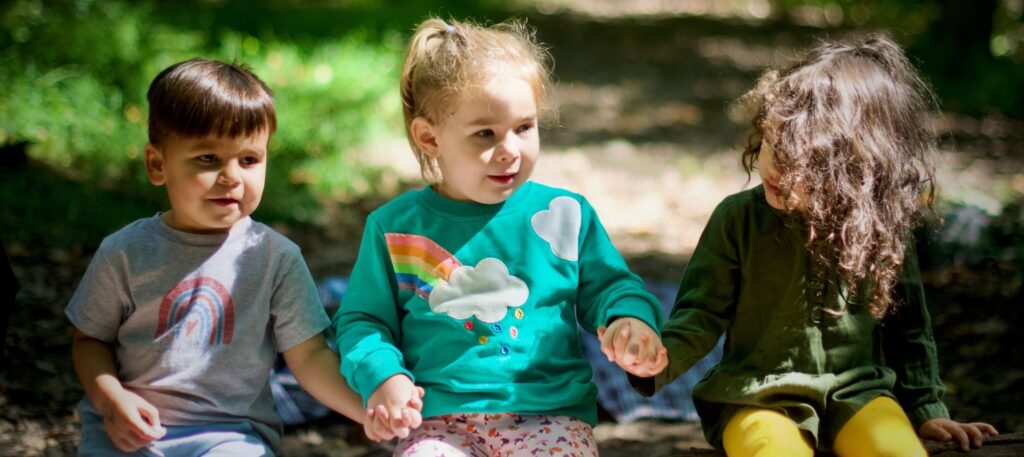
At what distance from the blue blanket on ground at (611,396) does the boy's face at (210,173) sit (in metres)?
1.20

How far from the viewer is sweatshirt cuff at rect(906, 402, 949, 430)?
280cm

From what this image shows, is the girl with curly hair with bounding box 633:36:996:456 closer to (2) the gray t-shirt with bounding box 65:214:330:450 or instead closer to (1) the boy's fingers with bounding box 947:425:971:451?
(1) the boy's fingers with bounding box 947:425:971:451

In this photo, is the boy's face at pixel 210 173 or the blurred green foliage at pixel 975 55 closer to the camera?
the boy's face at pixel 210 173

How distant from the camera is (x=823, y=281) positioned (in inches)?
106

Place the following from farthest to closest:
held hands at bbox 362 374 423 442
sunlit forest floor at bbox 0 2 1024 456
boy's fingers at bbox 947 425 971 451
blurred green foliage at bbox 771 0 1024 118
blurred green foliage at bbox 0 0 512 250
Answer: blurred green foliage at bbox 771 0 1024 118 < blurred green foliage at bbox 0 0 512 250 < sunlit forest floor at bbox 0 2 1024 456 < boy's fingers at bbox 947 425 971 451 < held hands at bbox 362 374 423 442

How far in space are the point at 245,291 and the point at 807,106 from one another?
1.43 metres

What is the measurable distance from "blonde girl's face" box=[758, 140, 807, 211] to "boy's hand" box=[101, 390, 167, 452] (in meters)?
1.54

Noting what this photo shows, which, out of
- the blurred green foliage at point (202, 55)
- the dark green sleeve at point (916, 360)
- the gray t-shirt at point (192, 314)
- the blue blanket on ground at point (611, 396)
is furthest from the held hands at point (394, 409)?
the blurred green foliage at point (202, 55)

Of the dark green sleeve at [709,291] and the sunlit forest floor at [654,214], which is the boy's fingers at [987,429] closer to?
the sunlit forest floor at [654,214]

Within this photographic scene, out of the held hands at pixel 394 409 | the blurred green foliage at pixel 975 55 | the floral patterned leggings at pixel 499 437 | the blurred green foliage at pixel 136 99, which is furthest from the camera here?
the blurred green foliage at pixel 975 55

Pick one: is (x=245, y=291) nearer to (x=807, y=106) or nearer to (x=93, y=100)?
(x=807, y=106)

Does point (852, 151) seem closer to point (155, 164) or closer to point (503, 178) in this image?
point (503, 178)

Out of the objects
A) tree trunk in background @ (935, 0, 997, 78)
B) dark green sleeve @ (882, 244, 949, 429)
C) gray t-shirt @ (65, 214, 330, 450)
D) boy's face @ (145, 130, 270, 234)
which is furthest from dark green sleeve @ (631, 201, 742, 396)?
tree trunk in background @ (935, 0, 997, 78)

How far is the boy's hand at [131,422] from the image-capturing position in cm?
258
